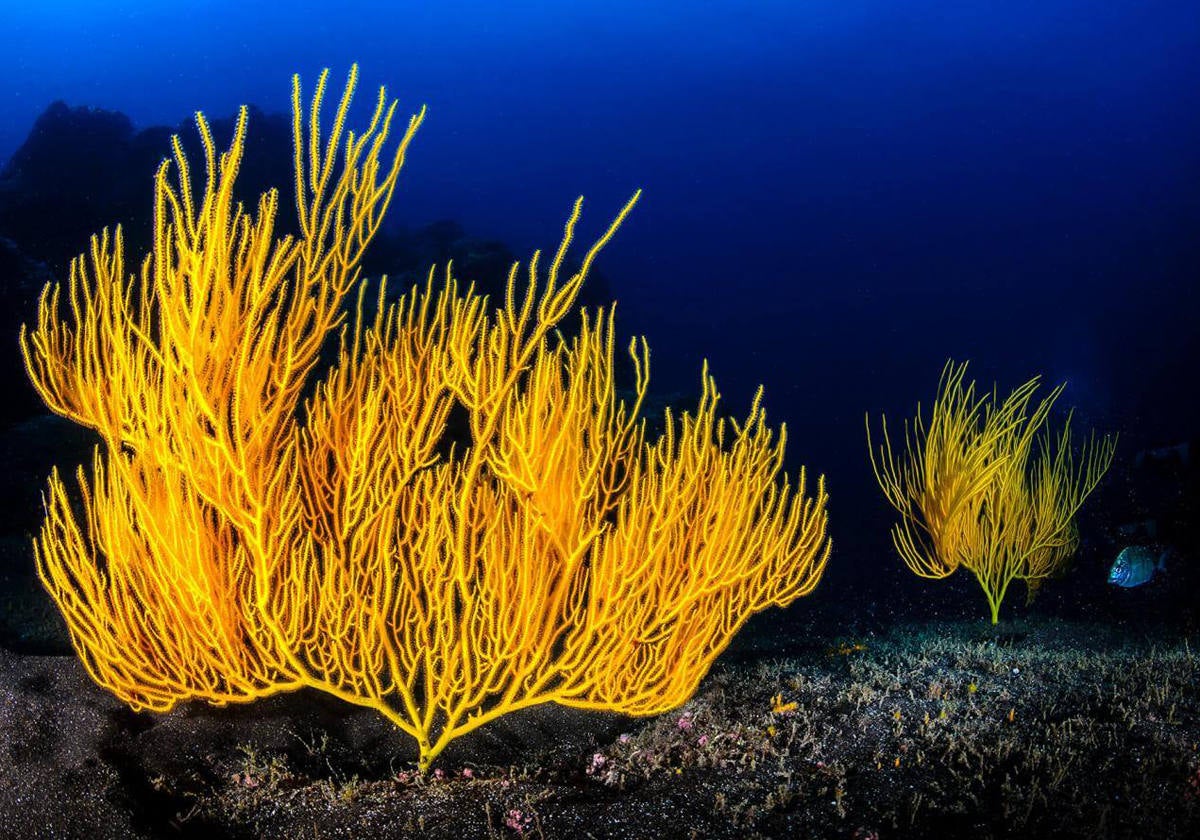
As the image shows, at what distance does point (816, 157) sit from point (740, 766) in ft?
258

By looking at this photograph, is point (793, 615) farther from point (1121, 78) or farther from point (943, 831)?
point (1121, 78)

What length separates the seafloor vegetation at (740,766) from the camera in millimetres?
2525

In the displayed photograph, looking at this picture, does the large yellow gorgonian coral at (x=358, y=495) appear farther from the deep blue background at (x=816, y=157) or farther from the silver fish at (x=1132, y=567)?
the deep blue background at (x=816, y=157)

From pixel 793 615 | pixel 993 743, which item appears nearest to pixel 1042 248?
pixel 793 615

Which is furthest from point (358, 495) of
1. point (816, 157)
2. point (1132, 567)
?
point (816, 157)

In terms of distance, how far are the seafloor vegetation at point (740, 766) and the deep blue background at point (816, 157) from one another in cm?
3082

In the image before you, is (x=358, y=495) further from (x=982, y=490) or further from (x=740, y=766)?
(x=982, y=490)

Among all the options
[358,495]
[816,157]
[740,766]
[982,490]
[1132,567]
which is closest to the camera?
[358,495]

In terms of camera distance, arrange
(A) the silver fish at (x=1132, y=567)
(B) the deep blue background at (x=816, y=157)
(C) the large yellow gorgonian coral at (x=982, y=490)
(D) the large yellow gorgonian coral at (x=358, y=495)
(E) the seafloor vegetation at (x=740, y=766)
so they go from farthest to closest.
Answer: (B) the deep blue background at (x=816, y=157), (A) the silver fish at (x=1132, y=567), (C) the large yellow gorgonian coral at (x=982, y=490), (E) the seafloor vegetation at (x=740, y=766), (D) the large yellow gorgonian coral at (x=358, y=495)

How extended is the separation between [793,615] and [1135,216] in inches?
2824

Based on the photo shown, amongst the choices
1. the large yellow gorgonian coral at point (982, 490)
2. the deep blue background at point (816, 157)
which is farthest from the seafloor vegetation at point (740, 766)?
the deep blue background at point (816, 157)

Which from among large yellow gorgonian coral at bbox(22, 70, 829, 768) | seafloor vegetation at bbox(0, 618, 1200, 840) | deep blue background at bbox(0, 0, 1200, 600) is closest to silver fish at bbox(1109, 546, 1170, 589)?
seafloor vegetation at bbox(0, 618, 1200, 840)

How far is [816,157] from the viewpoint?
71688 millimetres

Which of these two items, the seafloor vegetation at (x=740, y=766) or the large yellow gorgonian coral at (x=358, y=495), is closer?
the large yellow gorgonian coral at (x=358, y=495)
